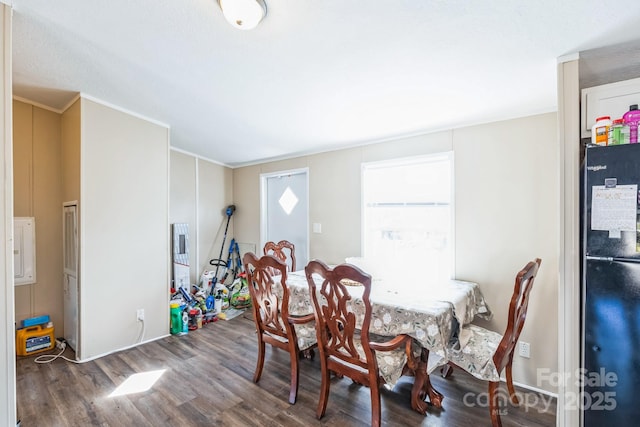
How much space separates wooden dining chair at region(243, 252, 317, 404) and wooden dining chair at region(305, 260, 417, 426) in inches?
9.2

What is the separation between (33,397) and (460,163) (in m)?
4.09

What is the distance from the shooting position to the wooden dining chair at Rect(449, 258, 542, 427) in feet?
5.58

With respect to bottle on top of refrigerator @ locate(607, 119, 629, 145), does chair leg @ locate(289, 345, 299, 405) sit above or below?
below

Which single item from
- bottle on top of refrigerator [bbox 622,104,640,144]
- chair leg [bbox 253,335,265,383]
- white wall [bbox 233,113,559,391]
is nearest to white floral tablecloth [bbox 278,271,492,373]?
white wall [bbox 233,113,559,391]

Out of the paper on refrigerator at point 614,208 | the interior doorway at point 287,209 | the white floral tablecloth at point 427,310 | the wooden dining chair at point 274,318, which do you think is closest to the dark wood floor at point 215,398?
the wooden dining chair at point 274,318

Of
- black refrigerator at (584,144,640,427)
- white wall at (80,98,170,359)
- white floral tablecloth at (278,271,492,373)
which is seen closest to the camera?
black refrigerator at (584,144,640,427)

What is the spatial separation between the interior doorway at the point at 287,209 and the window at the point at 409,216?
42.2 inches

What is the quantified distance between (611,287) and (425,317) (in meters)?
0.92

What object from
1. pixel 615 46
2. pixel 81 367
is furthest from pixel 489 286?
pixel 81 367

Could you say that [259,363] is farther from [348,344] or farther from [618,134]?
[618,134]

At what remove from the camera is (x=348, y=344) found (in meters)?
1.79

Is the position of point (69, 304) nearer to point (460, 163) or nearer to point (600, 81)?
point (460, 163)

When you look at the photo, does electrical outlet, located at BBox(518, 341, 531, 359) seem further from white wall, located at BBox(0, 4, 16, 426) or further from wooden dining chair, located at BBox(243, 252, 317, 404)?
white wall, located at BBox(0, 4, 16, 426)

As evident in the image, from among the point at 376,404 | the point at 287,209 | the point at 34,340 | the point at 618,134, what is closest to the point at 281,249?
the point at 287,209
